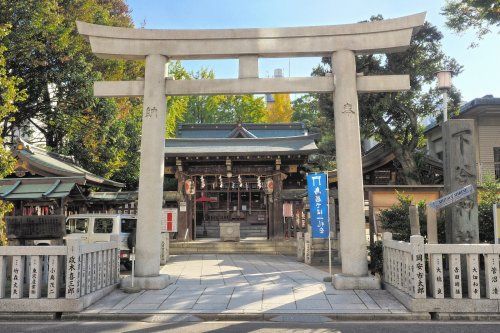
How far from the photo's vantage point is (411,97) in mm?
18047

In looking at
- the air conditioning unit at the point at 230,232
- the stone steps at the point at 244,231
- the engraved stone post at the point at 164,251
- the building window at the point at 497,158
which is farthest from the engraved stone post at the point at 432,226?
the stone steps at the point at 244,231

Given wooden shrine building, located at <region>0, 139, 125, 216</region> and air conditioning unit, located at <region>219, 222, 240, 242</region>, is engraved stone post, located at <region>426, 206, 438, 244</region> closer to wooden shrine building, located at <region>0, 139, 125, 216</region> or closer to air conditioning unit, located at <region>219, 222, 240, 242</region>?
wooden shrine building, located at <region>0, 139, 125, 216</region>

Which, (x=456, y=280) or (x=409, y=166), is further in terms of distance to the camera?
(x=409, y=166)

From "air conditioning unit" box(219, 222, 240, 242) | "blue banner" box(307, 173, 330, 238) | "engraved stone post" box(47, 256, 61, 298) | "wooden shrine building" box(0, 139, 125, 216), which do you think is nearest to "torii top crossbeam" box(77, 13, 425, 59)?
"blue banner" box(307, 173, 330, 238)

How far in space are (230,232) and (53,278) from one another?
43.8 feet

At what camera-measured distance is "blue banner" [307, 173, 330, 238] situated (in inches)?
441

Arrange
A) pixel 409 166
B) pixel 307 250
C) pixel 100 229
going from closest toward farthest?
pixel 100 229
pixel 307 250
pixel 409 166

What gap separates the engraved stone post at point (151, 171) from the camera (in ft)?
30.7

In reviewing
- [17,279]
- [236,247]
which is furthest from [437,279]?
[236,247]

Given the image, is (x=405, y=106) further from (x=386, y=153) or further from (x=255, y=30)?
(x=255, y=30)

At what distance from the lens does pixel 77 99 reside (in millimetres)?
19547

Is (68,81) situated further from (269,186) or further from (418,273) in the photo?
(418,273)

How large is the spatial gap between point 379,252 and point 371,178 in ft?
33.2

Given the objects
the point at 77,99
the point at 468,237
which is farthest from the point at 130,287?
the point at 77,99
